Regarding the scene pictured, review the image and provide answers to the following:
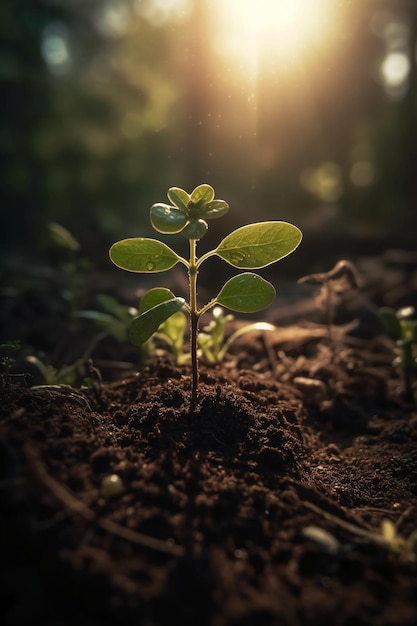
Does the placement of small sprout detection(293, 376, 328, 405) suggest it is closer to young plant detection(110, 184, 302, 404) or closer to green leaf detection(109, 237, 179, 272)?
young plant detection(110, 184, 302, 404)

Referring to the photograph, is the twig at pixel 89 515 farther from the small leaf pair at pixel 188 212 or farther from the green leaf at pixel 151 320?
the small leaf pair at pixel 188 212

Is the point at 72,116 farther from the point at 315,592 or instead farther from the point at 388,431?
the point at 315,592

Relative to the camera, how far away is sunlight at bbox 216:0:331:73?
4.34 m

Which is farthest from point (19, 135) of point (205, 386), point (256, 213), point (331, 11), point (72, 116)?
point (205, 386)

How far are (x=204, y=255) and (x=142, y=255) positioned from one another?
20 centimetres

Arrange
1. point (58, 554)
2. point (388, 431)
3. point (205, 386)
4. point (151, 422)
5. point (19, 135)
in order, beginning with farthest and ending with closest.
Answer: point (19, 135) < point (388, 431) < point (205, 386) < point (151, 422) < point (58, 554)

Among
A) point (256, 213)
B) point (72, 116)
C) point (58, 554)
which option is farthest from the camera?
point (72, 116)

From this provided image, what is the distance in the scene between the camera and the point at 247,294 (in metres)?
1.80

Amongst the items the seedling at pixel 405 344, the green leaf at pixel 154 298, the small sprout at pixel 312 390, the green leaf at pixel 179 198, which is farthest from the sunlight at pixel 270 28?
the green leaf at pixel 154 298

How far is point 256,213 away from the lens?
19.4 feet

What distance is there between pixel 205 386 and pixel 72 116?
12193mm

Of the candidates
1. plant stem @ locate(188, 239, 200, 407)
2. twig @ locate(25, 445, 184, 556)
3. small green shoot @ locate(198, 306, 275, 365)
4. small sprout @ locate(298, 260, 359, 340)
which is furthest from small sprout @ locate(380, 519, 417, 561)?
small sprout @ locate(298, 260, 359, 340)

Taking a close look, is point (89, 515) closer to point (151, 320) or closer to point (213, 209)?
point (151, 320)

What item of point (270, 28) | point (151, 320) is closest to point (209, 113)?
point (270, 28)
